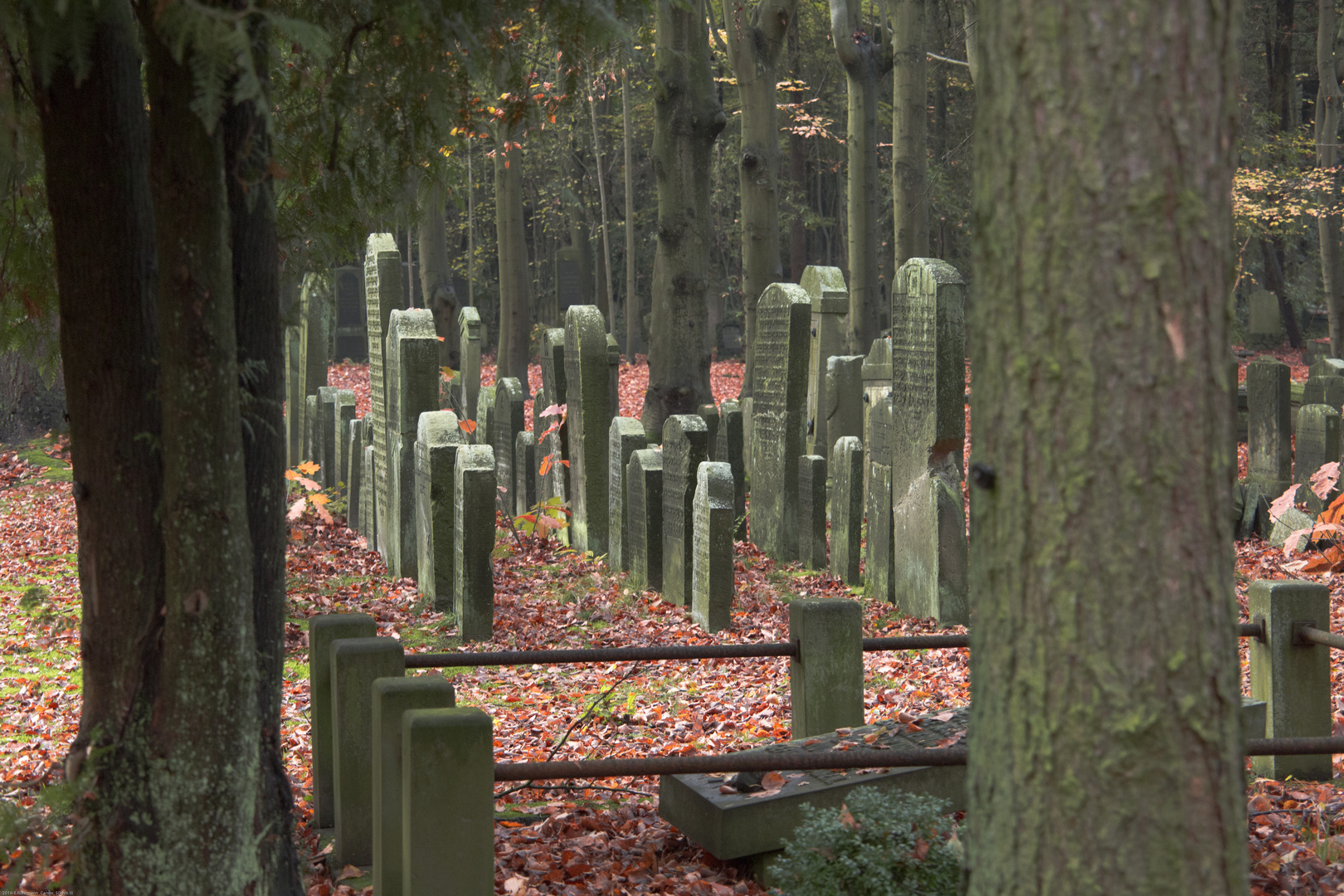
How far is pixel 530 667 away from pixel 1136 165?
19.7 feet

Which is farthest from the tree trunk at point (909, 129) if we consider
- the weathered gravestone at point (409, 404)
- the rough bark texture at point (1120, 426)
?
the rough bark texture at point (1120, 426)

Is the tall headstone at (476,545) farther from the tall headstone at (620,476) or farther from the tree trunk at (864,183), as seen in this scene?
the tree trunk at (864,183)

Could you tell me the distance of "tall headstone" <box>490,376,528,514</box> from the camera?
1210 cm

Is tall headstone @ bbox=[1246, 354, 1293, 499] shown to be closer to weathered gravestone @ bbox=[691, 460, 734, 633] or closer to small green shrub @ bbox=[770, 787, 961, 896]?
weathered gravestone @ bbox=[691, 460, 734, 633]

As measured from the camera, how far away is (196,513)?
300 centimetres

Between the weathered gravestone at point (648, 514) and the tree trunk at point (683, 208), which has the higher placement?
the tree trunk at point (683, 208)

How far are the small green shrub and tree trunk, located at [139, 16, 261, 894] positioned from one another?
159 cm

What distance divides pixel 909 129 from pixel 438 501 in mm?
9469

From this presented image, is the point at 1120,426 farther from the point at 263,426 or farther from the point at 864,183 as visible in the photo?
the point at 864,183

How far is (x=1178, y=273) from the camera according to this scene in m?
1.88

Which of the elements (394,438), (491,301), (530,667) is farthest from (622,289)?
(530,667)

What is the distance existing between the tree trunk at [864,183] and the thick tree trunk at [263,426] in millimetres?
12101

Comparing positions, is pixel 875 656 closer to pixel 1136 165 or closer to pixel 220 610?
pixel 220 610

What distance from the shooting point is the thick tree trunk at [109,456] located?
304 centimetres
